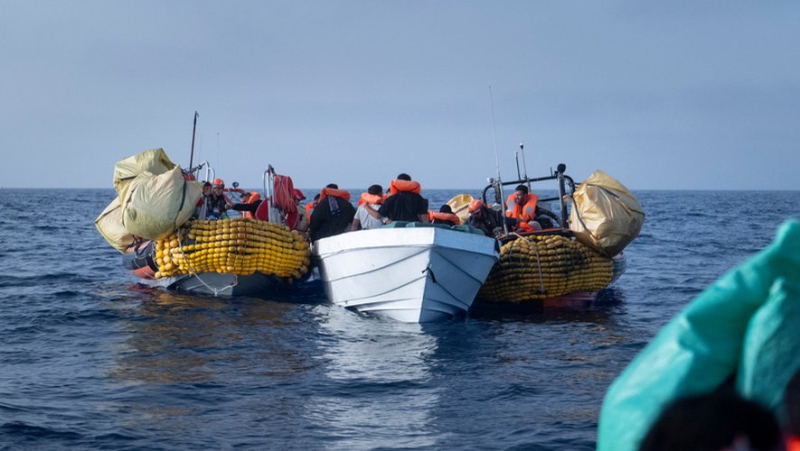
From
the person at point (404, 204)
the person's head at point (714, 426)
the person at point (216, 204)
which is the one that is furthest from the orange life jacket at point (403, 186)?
the person's head at point (714, 426)

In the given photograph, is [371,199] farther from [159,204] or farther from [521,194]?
[159,204]

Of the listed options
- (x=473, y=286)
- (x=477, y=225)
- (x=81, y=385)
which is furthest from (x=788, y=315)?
(x=477, y=225)

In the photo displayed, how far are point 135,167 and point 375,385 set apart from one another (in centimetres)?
862

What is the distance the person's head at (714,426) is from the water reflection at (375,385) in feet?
16.5

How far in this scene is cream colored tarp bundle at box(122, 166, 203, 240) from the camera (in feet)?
43.5

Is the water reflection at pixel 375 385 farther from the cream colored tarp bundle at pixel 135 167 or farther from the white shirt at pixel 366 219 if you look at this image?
the cream colored tarp bundle at pixel 135 167

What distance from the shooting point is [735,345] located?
2.21 meters

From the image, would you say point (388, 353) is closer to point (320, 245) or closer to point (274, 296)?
point (320, 245)

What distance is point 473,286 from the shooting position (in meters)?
12.1

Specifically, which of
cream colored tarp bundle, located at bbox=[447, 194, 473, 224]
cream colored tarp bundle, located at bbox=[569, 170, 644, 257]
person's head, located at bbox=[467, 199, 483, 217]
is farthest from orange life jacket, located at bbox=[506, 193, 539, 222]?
cream colored tarp bundle, located at bbox=[447, 194, 473, 224]

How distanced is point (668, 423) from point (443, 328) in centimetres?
1016

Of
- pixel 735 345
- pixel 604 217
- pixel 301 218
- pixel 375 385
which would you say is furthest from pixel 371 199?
pixel 735 345

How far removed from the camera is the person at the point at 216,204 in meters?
16.2

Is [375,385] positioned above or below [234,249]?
below
